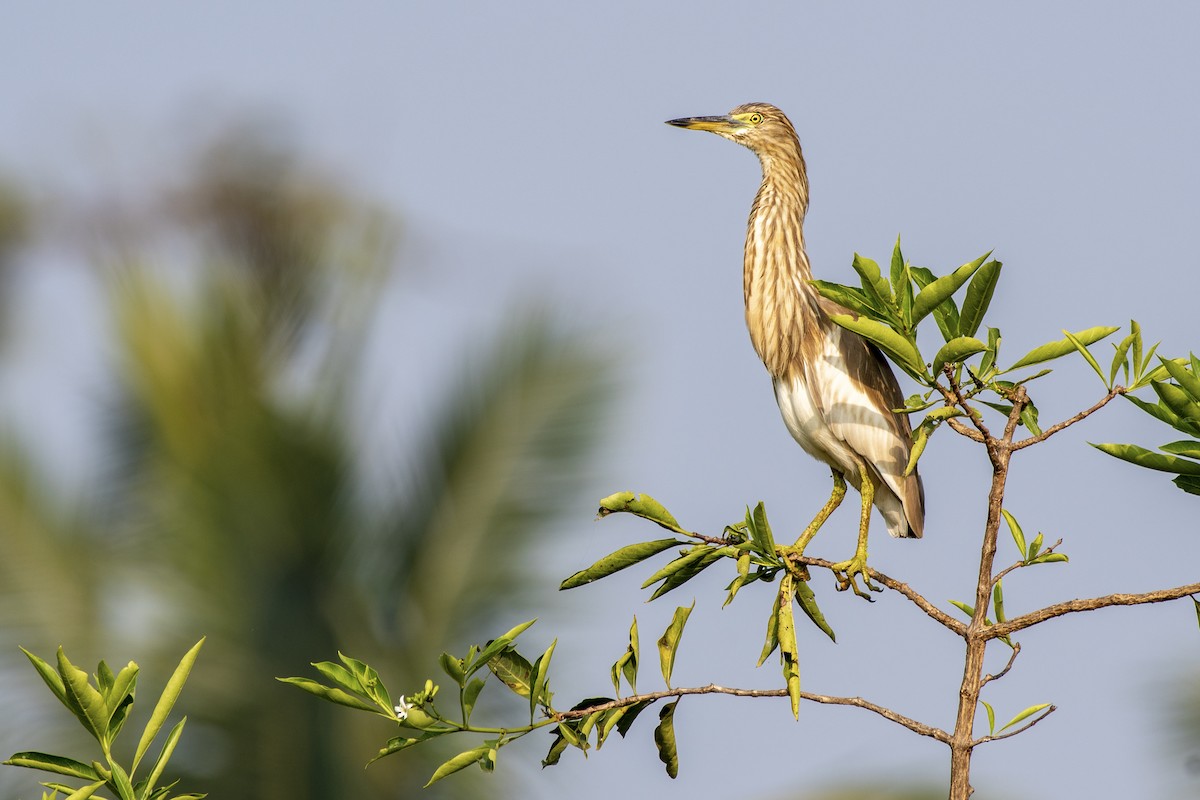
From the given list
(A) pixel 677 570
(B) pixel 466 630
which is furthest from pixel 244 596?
(A) pixel 677 570

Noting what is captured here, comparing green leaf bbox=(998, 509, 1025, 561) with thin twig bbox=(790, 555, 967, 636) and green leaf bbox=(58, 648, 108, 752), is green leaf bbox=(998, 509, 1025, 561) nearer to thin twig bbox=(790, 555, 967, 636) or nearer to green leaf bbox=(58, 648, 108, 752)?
thin twig bbox=(790, 555, 967, 636)

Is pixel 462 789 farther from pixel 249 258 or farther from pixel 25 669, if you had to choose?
pixel 249 258

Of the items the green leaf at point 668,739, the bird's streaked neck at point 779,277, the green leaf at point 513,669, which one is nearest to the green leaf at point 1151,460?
the green leaf at point 668,739

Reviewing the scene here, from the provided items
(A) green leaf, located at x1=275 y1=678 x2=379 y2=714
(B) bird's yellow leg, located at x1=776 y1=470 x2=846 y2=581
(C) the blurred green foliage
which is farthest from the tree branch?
(C) the blurred green foliage

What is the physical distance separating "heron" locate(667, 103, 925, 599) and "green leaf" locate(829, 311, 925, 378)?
1916 mm

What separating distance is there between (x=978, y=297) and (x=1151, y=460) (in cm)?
37

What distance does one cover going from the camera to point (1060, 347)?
98.2 inches

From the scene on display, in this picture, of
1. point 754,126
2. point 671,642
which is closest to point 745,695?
point 671,642

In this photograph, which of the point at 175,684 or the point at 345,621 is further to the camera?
the point at 345,621

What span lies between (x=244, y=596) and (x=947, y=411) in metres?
5.39

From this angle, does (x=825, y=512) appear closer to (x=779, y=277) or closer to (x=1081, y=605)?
(x=779, y=277)

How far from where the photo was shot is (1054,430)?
2480mm

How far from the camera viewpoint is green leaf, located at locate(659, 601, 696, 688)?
269 cm

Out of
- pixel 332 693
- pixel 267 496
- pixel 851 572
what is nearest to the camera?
pixel 332 693
